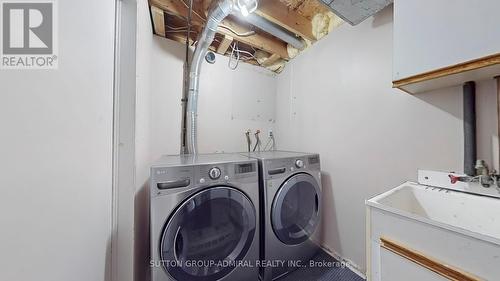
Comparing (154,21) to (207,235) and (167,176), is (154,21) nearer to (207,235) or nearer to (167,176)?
(167,176)

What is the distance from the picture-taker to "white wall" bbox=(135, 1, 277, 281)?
1488 millimetres

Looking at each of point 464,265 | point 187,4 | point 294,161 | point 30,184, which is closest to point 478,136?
point 464,265

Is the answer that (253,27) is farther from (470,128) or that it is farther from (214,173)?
(470,128)

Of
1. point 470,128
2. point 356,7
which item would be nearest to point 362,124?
point 470,128

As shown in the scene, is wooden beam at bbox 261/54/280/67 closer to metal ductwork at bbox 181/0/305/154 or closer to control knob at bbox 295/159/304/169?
metal ductwork at bbox 181/0/305/154

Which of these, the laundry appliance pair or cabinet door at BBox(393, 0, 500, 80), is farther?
the laundry appliance pair

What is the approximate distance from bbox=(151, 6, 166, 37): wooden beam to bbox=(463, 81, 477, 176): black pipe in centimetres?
192

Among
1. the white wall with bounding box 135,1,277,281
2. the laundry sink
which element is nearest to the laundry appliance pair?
the white wall with bounding box 135,1,277,281

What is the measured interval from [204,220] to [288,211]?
648 millimetres

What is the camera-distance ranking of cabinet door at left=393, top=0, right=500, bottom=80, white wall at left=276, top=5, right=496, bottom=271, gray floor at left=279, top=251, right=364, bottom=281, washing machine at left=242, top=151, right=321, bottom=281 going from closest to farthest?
1. cabinet door at left=393, top=0, right=500, bottom=80
2. white wall at left=276, top=5, right=496, bottom=271
3. washing machine at left=242, top=151, right=321, bottom=281
4. gray floor at left=279, top=251, right=364, bottom=281

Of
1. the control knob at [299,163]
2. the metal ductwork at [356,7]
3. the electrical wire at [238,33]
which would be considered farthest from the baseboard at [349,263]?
the electrical wire at [238,33]

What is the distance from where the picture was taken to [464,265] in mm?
540

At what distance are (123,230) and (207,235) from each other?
0.43m

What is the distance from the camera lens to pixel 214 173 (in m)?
1.05
